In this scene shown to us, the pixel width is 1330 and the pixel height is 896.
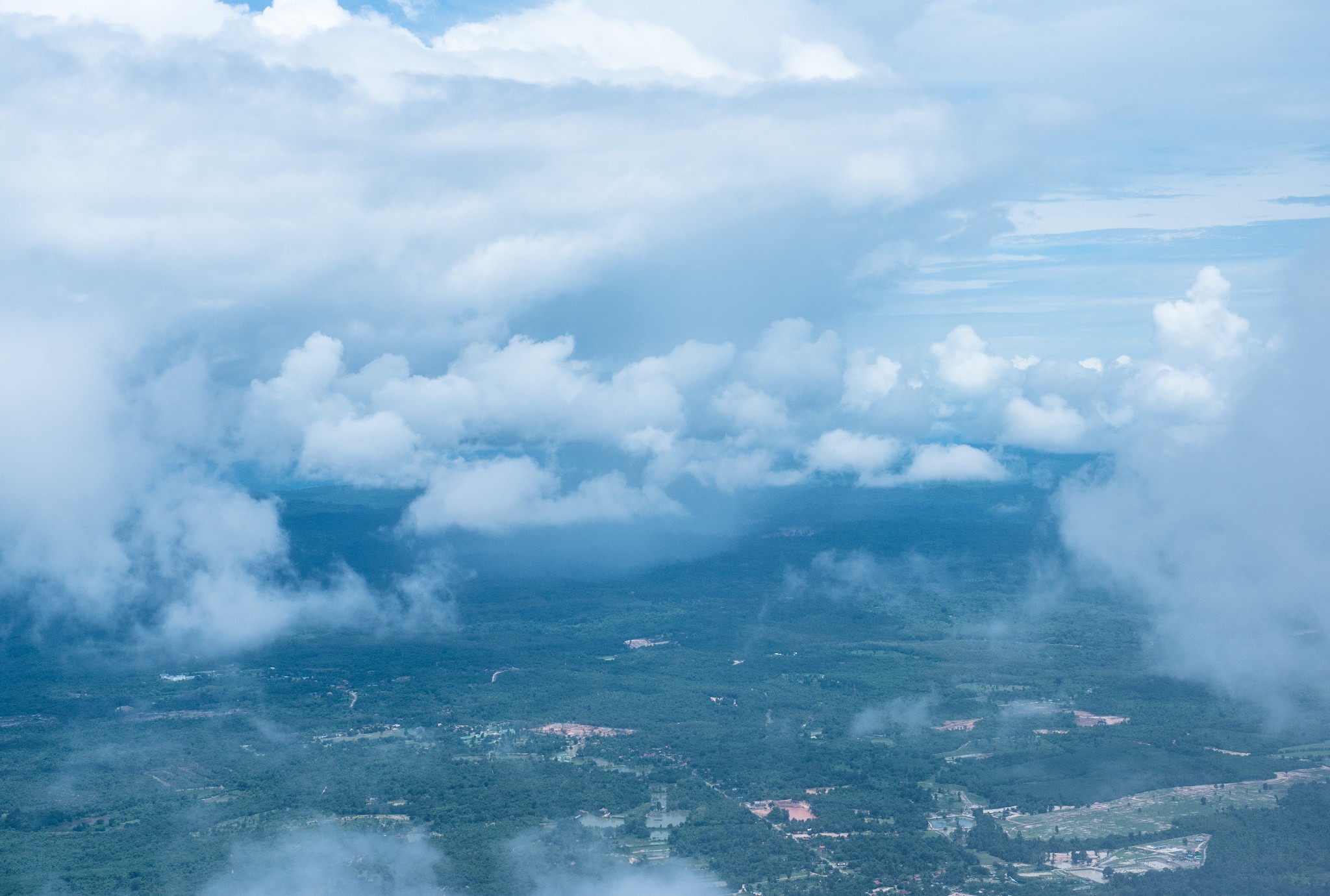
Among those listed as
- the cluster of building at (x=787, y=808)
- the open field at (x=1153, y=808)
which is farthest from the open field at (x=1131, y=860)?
the cluster of building at (x=787, y=808)

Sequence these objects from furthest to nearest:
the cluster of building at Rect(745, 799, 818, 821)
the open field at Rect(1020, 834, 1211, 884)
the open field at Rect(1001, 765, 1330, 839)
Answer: the cluster of building at Rect(745, 799, 818, 821) < the open field at Rect(1001, 765, 1330, 839) < the open field at Rect(1020, 834, 1211, 884)

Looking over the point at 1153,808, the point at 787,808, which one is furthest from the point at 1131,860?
the point at 787,808

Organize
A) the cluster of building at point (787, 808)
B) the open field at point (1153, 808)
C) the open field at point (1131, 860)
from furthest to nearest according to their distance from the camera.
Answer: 1. the cluster of building at point (787, 808)
2. the open field at point (1153, 808)
3. the open field at point (1131, 860)

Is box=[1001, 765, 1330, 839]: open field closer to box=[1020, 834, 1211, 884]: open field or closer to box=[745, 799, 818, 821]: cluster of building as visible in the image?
box=[1020, 834, 1211, 884]: open field

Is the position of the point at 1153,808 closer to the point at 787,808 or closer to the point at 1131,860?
the point at 1131,860

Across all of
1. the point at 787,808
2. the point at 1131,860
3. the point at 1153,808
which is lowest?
the point at 1131,860

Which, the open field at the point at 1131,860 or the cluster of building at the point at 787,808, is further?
the cluster of building at the point at 787,808

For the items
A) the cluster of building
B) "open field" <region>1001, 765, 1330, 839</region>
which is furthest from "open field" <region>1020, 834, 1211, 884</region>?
the cluster of building

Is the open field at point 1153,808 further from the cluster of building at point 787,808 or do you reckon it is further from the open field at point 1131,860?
the cluster of building at point 787,808
